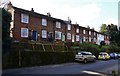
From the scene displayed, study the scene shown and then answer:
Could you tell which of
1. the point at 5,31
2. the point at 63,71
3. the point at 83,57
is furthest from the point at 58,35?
the point at 5,31

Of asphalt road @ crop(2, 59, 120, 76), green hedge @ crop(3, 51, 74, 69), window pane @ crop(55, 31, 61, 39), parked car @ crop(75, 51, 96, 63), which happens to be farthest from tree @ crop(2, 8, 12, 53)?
window pane @ crop(55, 31, 61, 39)

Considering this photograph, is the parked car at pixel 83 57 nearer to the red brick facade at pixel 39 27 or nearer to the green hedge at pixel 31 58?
the green hedge at pixel 31 58

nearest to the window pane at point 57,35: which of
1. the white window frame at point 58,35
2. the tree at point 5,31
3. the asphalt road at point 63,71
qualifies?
the white window frame at point 58,35

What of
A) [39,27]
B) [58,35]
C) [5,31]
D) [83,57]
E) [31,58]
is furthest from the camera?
[58,35]

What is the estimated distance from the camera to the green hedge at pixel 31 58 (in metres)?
27.5

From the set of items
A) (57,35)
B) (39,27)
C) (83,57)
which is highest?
(39,27)

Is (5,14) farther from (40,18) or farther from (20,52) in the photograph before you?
(40,18)

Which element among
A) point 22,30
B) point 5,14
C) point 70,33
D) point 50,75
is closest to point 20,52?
point 5,14

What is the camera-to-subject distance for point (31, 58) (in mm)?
30641

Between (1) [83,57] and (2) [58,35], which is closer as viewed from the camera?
(1) [83,57]

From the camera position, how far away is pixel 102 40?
316 ft

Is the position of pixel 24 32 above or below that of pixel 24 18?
below

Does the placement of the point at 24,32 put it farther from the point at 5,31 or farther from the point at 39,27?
the point at 5,31

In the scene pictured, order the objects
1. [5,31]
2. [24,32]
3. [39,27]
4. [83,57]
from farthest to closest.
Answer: [39,27] < [24,32] < [83,57] < [5,31]
